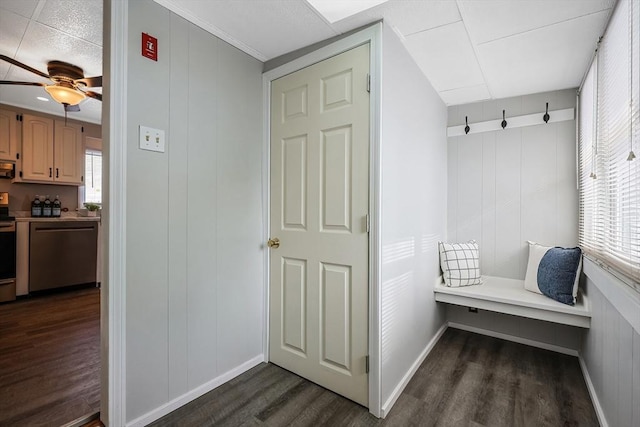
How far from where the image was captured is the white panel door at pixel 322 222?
1.76 metres

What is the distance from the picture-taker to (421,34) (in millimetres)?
1821

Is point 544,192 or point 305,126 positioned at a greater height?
point 305,126

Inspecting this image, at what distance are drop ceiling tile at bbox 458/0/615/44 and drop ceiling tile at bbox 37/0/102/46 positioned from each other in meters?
2.17

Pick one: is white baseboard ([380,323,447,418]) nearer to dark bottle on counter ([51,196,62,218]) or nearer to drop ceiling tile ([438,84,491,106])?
drop ceiling tile ([438,84,491,106])

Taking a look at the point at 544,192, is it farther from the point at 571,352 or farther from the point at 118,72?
the point at 118,72

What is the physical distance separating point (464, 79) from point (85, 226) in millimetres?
4867

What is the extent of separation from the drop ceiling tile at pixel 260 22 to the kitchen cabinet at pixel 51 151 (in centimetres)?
351

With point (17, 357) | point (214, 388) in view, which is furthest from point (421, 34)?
point (17, 357)

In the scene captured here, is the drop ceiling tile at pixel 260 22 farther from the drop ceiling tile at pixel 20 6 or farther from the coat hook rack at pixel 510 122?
the coat hook rack at pixel 510 122

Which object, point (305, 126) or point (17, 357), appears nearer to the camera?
point (305, 126)

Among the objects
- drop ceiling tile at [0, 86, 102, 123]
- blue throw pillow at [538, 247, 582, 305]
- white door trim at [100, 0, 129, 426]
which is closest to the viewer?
white door trim at [100, 0, 129, 426]

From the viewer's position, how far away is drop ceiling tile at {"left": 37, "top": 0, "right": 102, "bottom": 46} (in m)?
1.80

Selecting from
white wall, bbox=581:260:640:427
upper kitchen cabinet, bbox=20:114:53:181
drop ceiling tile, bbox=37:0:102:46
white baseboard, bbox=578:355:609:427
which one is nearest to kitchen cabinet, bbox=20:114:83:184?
upper kitchen cabinet, bbox=20:114:53:181

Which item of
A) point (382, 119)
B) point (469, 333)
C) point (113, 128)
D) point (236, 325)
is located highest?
point (382, 119)
